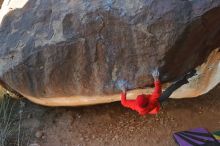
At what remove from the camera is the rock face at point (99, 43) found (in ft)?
7.10

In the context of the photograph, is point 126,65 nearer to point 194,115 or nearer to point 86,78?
point 86,78

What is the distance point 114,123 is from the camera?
8.64ft

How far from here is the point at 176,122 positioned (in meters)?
2.62

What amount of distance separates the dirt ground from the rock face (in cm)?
20

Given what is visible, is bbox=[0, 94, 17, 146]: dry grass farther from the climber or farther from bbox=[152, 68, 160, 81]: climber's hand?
bbox=[152, 68, 160, 81]: climber's hand

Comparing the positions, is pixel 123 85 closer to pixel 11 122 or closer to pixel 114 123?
pixel 114 123

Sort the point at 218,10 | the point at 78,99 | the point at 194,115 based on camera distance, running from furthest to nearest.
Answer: the point at 194,115, the point at 78,99, the point at 218,10

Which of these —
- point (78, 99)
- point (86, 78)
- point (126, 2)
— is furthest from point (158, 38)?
point (78, 99)

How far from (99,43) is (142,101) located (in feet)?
1.15

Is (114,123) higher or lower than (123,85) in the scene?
lower

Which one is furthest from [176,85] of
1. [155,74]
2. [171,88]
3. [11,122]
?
[11,122]

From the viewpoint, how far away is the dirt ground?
2.54 metres

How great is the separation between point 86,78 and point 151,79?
0.33 m

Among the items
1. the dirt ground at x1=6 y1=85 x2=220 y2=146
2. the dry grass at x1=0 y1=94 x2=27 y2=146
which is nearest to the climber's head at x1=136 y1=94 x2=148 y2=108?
the dirt ground at x1=6 y1=85 x2=220 y2=146
